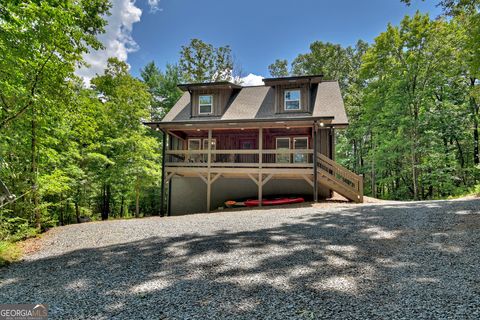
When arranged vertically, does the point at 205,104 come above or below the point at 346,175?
above

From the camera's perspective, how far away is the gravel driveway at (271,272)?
3.07m

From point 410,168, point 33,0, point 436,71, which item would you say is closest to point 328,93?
point 436,71

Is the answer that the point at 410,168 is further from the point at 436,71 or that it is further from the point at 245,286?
the point at 245,286

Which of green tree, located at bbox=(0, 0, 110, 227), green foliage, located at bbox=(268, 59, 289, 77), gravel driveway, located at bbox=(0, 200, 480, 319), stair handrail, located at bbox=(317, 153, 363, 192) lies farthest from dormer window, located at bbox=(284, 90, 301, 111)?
green foliage, located at bbox=(268, 59, 289, 77)

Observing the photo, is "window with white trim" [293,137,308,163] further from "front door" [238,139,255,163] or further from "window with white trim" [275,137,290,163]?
"front door" [238,139,255,163]

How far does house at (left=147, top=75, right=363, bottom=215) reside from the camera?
40.2 ft

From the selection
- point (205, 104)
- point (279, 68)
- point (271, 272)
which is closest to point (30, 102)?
point (271, 272)

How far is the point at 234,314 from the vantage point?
9.79 feet

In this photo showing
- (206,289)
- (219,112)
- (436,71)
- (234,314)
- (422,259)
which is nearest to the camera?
(234,314)

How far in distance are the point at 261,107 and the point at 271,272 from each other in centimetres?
1225

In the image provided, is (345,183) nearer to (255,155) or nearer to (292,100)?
(255,155)

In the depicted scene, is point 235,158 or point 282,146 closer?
point 282,146

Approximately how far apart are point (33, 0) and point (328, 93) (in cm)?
1434

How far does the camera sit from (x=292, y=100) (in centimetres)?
1468
